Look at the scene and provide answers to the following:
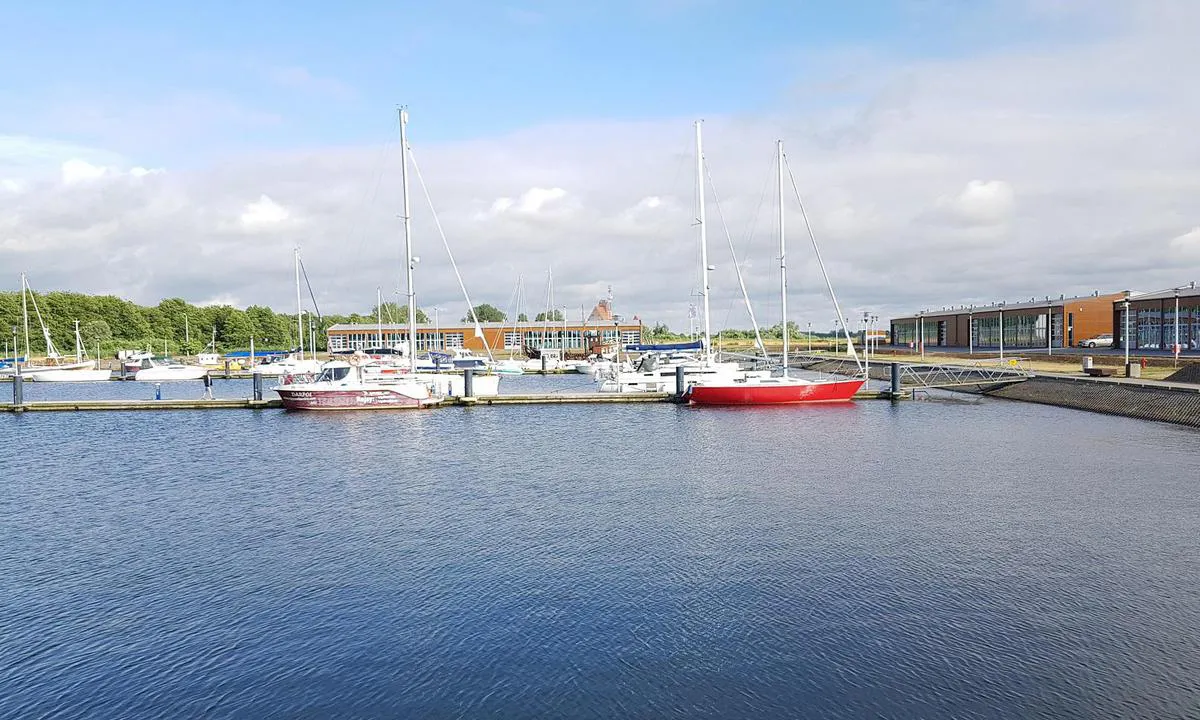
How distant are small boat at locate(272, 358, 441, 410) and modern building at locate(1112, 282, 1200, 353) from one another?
6414cm

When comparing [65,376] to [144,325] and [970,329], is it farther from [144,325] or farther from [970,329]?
[970,329]

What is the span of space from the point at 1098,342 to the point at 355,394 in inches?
3453

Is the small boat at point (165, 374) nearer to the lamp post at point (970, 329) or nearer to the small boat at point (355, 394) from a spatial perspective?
the small boat at point (355, 394)

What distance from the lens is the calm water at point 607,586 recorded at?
1235 cm

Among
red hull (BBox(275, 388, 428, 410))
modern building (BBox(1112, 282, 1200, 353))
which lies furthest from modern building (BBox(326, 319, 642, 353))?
red hull (BBox(275, 388, 428, 410))

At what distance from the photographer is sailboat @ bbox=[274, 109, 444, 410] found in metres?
52.8

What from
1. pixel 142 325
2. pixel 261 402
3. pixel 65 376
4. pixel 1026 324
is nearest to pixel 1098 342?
pixel 1026 324

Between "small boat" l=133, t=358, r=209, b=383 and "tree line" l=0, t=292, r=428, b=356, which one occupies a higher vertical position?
"tree line" l=0, t=292, r=428, b=356

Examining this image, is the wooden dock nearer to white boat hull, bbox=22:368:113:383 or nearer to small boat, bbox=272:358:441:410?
small boat, bbox=272:358:441:410

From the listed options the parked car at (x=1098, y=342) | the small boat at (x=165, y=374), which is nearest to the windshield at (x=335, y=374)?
the small boat at (x=165, y=374)

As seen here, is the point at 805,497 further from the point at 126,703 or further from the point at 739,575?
the point at 126,703

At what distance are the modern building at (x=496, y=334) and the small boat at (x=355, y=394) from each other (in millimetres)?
79641

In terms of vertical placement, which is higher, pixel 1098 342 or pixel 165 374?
pixel 1098 342

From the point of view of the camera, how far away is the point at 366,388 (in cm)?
5294
